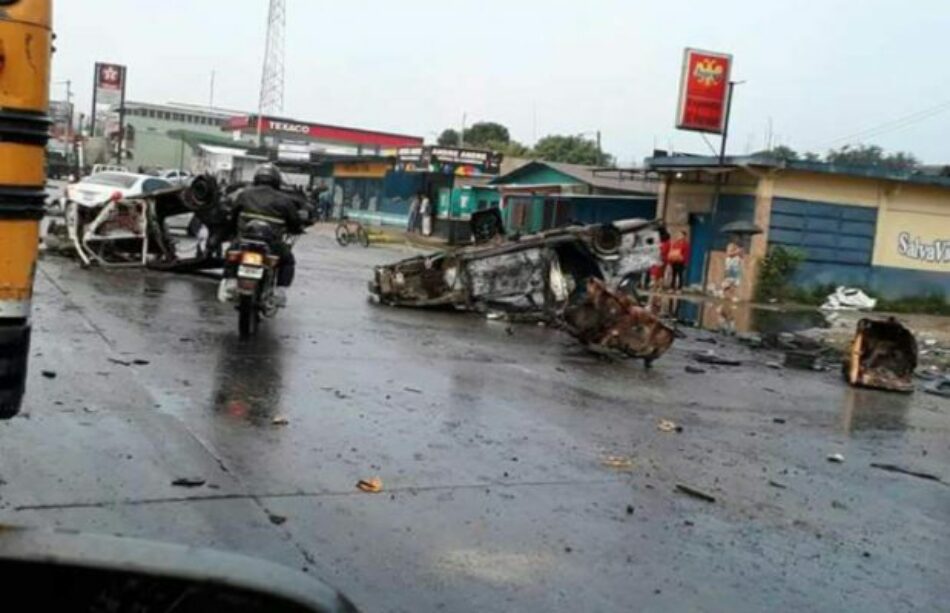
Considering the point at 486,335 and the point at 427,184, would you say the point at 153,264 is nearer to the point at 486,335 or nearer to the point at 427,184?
the point at 486,335

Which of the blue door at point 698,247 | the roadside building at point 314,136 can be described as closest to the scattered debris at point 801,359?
the blue door at point 698,247

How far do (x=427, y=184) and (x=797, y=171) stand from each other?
76.2 feet

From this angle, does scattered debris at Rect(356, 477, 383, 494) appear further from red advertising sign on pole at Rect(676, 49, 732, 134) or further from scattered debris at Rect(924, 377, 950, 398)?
red advertising sign on pole at Rect(676, 49, 732, 134)

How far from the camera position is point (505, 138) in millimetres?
95812

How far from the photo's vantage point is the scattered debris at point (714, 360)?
11977 millimetres

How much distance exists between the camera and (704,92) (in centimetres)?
2964

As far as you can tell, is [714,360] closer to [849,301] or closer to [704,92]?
[849,301]

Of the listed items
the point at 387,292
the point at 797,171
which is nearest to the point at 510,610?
the point at 387,292

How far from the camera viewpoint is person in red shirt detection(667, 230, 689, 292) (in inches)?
1023

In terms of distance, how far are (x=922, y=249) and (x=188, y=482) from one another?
2699cm

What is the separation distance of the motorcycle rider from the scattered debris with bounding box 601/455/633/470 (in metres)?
4.92

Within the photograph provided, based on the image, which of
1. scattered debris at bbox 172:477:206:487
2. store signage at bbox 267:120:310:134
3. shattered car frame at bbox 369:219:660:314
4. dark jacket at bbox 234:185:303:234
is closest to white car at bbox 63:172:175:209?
shattered car frame at bbox 369:219:660:314

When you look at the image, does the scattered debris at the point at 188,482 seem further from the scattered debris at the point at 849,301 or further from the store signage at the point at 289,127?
the store signage at the point at 289,127

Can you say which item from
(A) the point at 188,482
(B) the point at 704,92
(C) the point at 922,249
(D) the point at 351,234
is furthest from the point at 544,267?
(D) the point at 351,234
